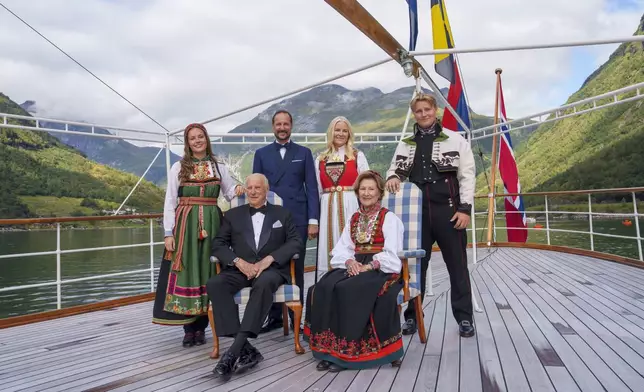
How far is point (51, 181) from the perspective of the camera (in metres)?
65.2

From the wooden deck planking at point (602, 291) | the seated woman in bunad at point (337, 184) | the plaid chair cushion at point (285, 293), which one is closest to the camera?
A: the plaid chair cushion at point (285, 293)

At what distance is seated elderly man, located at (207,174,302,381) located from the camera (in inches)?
84.7

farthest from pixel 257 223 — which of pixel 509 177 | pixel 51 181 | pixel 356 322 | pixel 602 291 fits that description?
pixel 51 181

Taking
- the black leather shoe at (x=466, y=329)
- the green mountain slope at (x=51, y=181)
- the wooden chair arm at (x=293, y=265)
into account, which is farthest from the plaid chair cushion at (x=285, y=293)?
the green mountain slope at (x=51, y=181)

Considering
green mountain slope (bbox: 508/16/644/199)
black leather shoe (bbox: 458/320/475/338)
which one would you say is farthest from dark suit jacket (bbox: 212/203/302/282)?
green mountain slope (bbox: 508/16/644/199)

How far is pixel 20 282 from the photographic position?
65.5ft

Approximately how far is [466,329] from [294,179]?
1418 mm

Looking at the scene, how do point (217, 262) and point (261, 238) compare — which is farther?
point (261, 238)

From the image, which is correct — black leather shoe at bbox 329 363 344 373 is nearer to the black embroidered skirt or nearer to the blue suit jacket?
the black embroidered skirt

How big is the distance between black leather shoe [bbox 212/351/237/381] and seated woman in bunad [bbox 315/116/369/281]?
3.04ft

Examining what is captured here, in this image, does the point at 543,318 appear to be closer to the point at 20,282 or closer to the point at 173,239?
the point at 173,239

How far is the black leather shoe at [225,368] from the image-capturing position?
1.96m

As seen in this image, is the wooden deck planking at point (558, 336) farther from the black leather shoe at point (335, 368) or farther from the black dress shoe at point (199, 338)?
the black dress shoe at point (199, 338)

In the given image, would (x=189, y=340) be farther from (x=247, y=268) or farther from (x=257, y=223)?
(x=257, y=223)
